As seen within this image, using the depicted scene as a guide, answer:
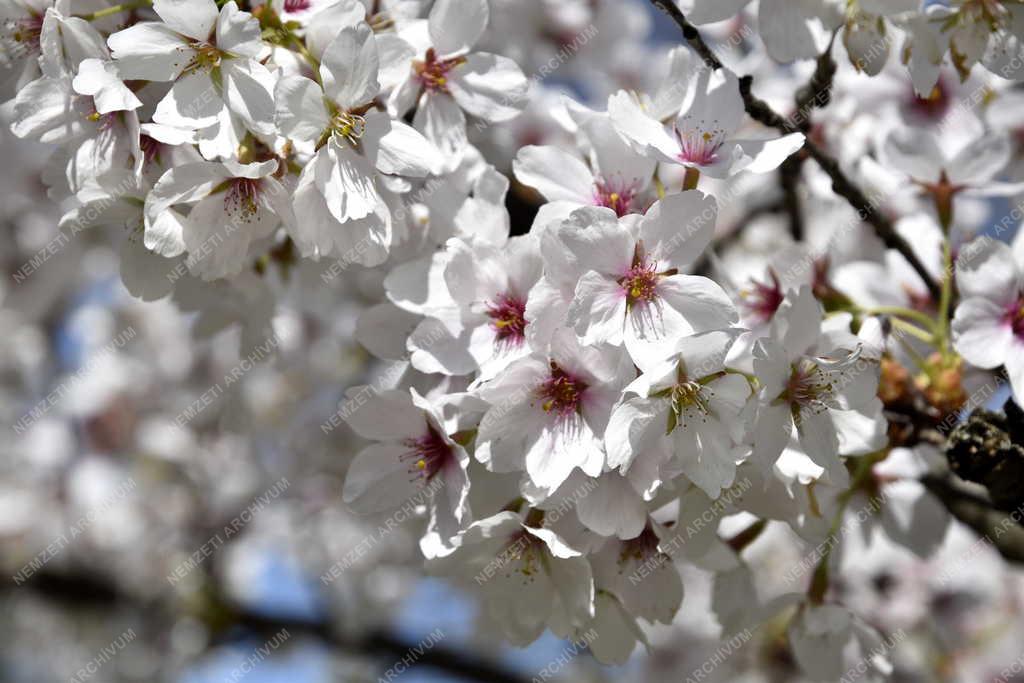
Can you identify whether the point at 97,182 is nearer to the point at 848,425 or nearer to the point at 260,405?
the point at 848,425

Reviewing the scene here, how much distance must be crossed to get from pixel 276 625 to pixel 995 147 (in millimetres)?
3588

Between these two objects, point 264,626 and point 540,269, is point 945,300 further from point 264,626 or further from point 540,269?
point 264,626

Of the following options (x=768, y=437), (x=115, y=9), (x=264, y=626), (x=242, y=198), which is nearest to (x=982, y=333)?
(x=768, y=437)

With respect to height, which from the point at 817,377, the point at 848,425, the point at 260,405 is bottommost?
the point at 260,405

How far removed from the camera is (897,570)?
3924 millimetres

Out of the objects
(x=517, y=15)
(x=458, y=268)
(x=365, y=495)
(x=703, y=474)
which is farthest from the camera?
(x=517, y=15)

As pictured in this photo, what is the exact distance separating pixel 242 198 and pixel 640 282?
26.9 inches

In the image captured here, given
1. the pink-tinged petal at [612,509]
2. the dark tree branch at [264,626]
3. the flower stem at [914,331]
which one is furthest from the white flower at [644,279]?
the dark tree branch at [264,626]

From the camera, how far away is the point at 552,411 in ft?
4.88

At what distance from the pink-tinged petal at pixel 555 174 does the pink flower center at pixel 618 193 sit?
0.01 m

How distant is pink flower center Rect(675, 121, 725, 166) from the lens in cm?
157

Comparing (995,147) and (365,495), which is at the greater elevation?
(995,147)

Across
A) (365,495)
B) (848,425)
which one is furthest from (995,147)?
(365,495)

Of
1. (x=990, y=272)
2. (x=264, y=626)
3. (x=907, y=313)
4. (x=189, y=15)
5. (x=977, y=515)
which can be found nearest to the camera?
(x=189, y=15)
